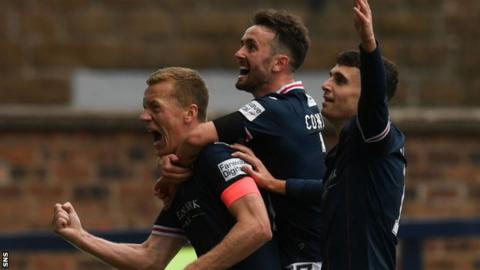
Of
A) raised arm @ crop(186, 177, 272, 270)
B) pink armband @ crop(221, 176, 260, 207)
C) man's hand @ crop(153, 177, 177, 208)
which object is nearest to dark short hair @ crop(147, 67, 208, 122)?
man's hand @ crop(153, 177, 177, 208)

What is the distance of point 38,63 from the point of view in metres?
13.6

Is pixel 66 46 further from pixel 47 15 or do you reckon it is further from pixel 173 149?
pixel 173 149

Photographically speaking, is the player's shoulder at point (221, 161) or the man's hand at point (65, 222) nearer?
the player's shoulder at point (221, 161)

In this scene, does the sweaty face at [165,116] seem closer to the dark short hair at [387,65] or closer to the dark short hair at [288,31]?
the dark short hair at [288,31]

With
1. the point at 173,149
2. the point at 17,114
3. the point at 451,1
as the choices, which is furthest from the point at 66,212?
the point at 451,1

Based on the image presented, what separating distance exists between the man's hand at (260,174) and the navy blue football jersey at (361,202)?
0.73 feet

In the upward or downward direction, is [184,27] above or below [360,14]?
below

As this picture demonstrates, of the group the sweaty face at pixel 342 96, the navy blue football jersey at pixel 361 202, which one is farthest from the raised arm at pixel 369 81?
the sweaty face at pixel 342 96

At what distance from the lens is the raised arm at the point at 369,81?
24.0ft

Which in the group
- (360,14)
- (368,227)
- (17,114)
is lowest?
(17,114)

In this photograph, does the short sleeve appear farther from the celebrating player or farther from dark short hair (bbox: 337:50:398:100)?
dark short hair (bbox: 337:50:398:100)

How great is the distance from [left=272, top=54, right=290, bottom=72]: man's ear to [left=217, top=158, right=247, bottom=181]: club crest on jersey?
2.02 ft

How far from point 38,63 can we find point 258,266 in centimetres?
627

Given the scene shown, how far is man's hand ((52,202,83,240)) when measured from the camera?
8008mm
